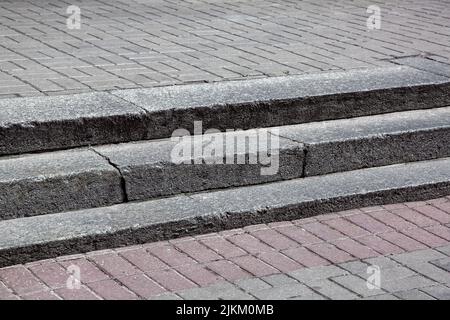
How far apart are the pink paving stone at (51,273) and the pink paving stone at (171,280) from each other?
42 cm

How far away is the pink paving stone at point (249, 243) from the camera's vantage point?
16.1 ft

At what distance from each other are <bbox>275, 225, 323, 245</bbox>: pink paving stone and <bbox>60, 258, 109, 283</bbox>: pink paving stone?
43.7 inches

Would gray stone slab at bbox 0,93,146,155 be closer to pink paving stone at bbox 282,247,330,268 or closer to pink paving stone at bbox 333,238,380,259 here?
pink paving stone at bbox 282,247,330,268

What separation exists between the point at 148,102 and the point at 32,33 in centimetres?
221

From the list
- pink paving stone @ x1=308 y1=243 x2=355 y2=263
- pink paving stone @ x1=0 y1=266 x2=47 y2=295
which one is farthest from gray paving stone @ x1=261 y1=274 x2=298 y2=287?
pink paving stone @ x1=0 y1=266 x2=47 y2=295

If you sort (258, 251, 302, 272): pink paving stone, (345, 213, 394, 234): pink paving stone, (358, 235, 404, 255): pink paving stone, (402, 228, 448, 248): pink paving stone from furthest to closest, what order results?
(345, 213, 394, 234): pink paving stone
(402, 228, 448, 248): pink paving stone
(358, 235, 404, 255): pink paving stone
(258, 251, 302, 272): pink paving stone

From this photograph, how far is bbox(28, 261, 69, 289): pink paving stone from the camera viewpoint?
14.5ft

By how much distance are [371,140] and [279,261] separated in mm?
1305

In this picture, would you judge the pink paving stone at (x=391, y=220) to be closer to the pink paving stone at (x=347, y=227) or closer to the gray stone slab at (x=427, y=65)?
the pink paving stone at (x=347, y=227)

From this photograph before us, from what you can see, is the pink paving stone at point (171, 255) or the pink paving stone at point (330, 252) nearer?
the pink paving stone at point (171, 255)

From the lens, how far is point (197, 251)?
4.87 metres

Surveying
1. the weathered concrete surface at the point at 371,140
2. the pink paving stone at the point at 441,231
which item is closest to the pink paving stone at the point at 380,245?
the pink paving stone at the point at 441,231

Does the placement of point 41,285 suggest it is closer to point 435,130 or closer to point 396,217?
point 396,217

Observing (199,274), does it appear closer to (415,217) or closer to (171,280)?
(171,280)
